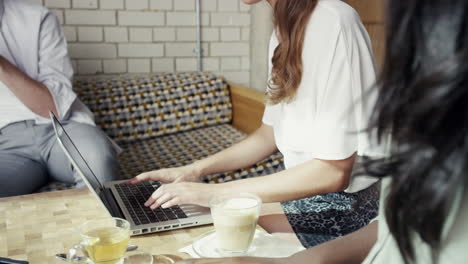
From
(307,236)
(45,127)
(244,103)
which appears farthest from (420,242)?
(244,103)

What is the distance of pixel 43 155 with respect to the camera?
6.85 feet

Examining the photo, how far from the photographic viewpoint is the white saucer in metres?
0.90

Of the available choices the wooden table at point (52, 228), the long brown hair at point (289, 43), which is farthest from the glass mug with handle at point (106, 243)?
the long brown hair at point (289, 43)

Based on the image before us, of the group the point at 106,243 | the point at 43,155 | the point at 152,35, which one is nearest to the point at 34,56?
the point at 43,155

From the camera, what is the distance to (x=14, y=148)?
6.86ft

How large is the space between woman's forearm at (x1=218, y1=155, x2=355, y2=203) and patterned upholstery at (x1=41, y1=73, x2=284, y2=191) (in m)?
1.52

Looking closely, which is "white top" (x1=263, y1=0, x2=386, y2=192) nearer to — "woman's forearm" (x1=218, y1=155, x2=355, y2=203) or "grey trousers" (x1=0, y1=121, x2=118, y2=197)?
"woman's forearm" (x1=218, y1=155, x2=355, y2=203)

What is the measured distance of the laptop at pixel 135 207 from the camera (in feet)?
3.38

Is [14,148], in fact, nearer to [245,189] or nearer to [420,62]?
[245,189]

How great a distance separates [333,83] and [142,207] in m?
0.57

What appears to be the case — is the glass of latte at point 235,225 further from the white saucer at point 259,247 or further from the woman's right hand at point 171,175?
the woman's right hand at point 171,175

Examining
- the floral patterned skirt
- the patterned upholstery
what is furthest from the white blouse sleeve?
the patterned upholstery

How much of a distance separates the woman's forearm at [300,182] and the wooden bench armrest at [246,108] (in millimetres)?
1607

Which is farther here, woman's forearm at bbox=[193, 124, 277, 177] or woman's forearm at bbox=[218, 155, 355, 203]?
woman's forearm at bbox=[193, 124, 277, 177]
